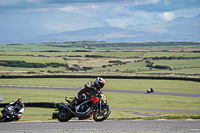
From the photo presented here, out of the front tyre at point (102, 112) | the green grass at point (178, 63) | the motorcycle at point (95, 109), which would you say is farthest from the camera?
the green grass at point (178, 63)

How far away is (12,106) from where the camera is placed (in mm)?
25188

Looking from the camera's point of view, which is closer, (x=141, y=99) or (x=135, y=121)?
(x=135, y=121)

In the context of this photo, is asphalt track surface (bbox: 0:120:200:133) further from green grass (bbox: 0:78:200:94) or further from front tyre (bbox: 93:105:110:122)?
green grass (bbox: 0:78:200:94)

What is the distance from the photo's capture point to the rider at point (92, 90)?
1644 cm

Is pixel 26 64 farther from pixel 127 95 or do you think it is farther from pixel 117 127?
pixel 117 127

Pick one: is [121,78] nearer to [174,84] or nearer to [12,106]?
[174,84]

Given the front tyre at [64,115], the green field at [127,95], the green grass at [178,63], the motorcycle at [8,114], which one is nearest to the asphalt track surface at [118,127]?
the front tyre at [64,115]

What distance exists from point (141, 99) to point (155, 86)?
51.7ft

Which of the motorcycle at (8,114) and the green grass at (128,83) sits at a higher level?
the motorcycle at (8,114)

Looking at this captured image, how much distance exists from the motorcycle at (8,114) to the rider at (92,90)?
9.67 metres

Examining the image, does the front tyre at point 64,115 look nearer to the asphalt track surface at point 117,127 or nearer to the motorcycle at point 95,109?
the motorcycle at point 95,109

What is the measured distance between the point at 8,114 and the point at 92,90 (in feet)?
34.8

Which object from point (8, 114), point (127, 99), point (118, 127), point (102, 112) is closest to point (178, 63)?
point (127, 99)

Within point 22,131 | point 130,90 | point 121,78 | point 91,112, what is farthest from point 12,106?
point 121,78
